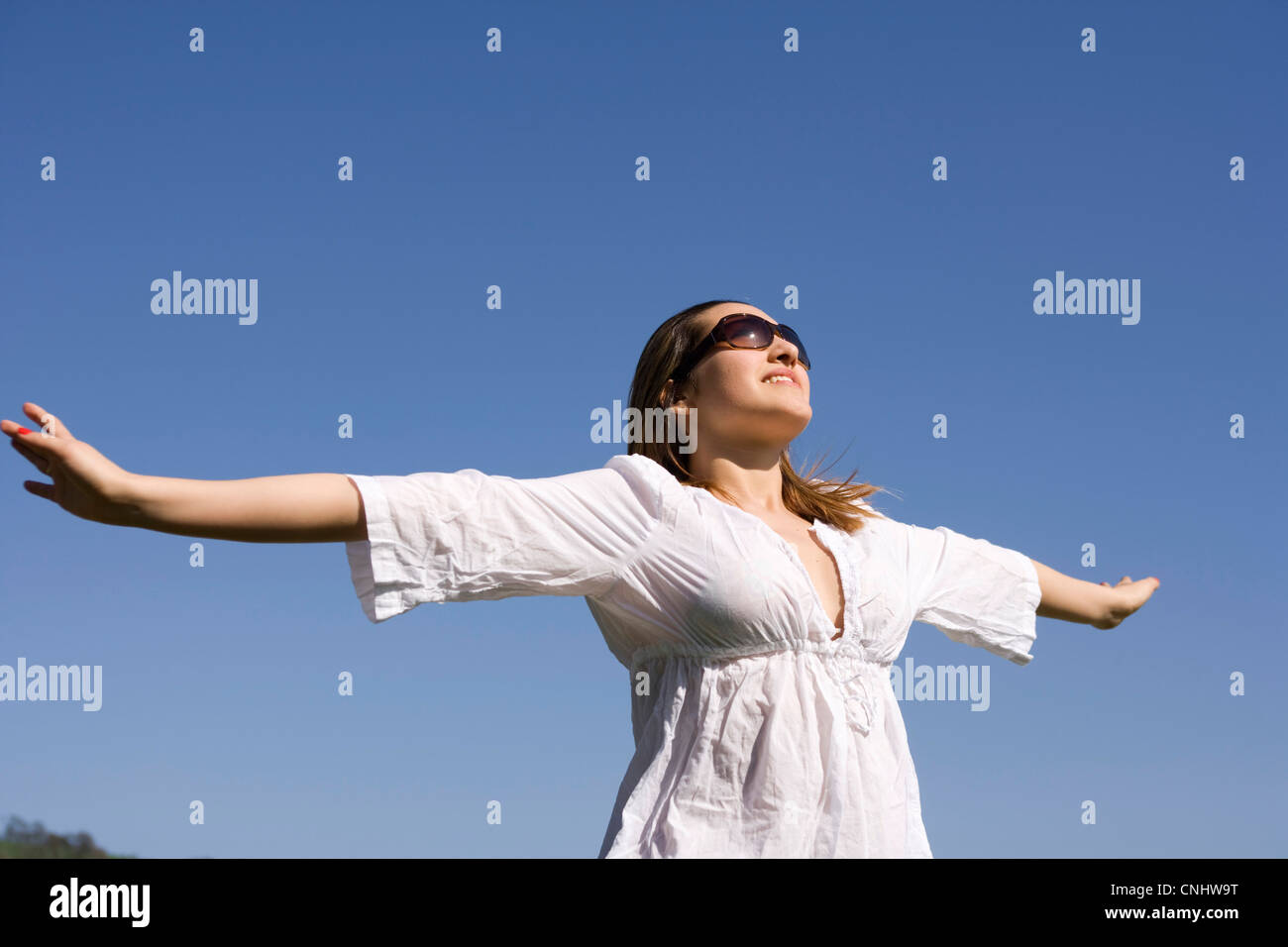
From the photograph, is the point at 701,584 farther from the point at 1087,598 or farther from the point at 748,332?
the point at 1087,598

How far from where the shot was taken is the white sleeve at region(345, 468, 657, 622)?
3824mm

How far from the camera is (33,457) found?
10.9ft

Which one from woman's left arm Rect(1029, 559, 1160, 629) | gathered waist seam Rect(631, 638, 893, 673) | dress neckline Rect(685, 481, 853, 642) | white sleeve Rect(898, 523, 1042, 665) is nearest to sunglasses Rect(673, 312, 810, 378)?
dress neckline Rect(685, 481, 853, 642)

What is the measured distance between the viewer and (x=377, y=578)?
379cm

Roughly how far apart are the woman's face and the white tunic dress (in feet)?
1.71

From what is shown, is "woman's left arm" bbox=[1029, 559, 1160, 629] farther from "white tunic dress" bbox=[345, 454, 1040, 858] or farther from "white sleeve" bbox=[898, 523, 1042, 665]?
"white tunic dress" bbox=[345, 454, 1040, 858]

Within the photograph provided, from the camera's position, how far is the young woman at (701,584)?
377 centimetres

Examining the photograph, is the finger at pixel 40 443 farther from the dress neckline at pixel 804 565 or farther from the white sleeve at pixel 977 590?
the white sleeve at pixel 977 590

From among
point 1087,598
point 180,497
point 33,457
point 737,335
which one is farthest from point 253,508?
point 1087,598

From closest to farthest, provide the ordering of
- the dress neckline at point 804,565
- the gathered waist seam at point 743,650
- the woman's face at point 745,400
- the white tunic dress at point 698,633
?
the white tunic dress at point 698,633, the gathered waist seam at point 743,650, the dress neckline at point 804,565, the woman's face at point 745,400

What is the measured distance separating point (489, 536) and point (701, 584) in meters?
0.77

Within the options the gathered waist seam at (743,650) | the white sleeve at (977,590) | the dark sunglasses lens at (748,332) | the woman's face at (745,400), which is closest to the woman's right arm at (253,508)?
the gathered waist seam at (743,650)

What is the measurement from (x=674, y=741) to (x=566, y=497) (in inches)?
37.6
